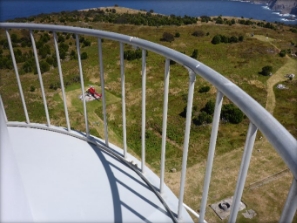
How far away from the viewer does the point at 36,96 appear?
1248cm

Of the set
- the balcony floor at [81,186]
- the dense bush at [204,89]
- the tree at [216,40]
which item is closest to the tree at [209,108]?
the dense bush at [204,89]

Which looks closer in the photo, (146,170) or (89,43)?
(146,170)

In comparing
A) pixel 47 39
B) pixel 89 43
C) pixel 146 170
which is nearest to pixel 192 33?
pixel 89 43

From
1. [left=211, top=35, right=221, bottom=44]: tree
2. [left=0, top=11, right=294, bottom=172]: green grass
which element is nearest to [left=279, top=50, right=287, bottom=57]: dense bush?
[left=0, top=11, right=294, bottom=172]: green grass

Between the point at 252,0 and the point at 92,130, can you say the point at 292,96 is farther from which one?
the point at 252,0

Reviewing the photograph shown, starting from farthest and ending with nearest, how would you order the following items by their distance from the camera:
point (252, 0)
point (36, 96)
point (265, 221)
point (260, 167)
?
point (252, 0), point (36, 96), point (260, 167), point (265, 221)

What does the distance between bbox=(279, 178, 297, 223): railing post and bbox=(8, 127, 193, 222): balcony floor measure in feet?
3.50

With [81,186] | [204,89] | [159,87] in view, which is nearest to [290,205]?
[81,186]

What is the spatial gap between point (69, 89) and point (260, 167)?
8946 mm

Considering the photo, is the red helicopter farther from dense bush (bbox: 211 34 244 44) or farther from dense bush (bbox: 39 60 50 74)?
dense bush (bbox: 211 34 244 44)

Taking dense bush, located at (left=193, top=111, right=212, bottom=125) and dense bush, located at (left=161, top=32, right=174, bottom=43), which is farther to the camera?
dense bush, located at (left=161, top=32, right=174, bottom=43)

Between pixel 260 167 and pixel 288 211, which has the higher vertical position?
pixel 288 211

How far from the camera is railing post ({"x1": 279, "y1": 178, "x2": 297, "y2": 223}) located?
60 cm

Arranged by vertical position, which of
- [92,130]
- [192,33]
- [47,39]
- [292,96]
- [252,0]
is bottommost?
[292,96]
